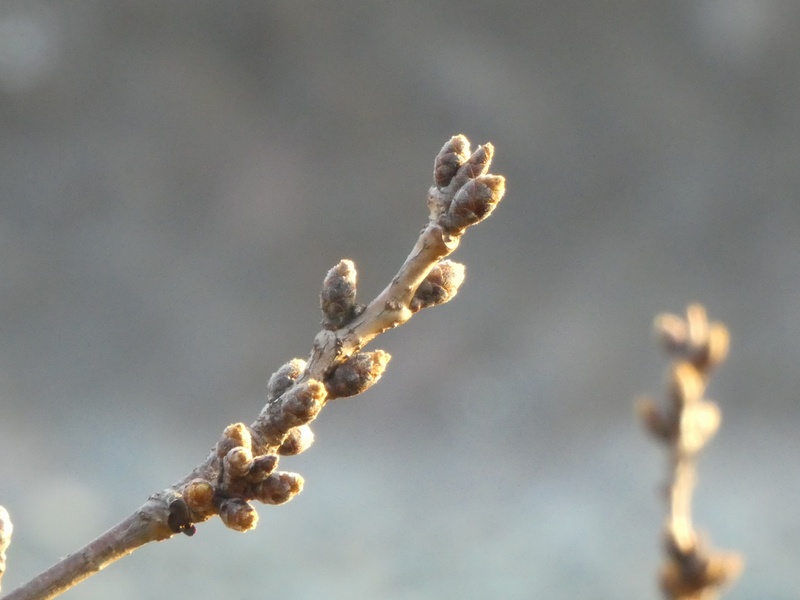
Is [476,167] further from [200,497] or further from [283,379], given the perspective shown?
[200,497]

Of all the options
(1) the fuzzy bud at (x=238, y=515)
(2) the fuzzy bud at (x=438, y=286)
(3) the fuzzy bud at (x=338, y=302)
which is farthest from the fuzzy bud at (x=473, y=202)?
(1) the fuzzy bud at (x=238, y=515)

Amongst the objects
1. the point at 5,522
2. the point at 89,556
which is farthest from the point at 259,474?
the point at 5,522

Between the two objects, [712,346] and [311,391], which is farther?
[712,346]

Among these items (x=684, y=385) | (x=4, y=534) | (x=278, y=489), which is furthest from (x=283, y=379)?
(x=684, y=385)

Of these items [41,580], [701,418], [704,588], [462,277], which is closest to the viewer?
[41,580]

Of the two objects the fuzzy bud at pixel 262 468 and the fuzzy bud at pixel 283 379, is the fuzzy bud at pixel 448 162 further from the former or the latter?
the fuzzy bud at pixel 262 468

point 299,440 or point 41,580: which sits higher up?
point 299,440

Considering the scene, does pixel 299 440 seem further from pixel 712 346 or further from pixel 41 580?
pixel 712 346

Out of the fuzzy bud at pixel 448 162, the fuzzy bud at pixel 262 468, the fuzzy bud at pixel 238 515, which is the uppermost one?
the fuzzy bud at pixel 448 162

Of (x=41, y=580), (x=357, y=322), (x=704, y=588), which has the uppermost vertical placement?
(x=357, y=322)
